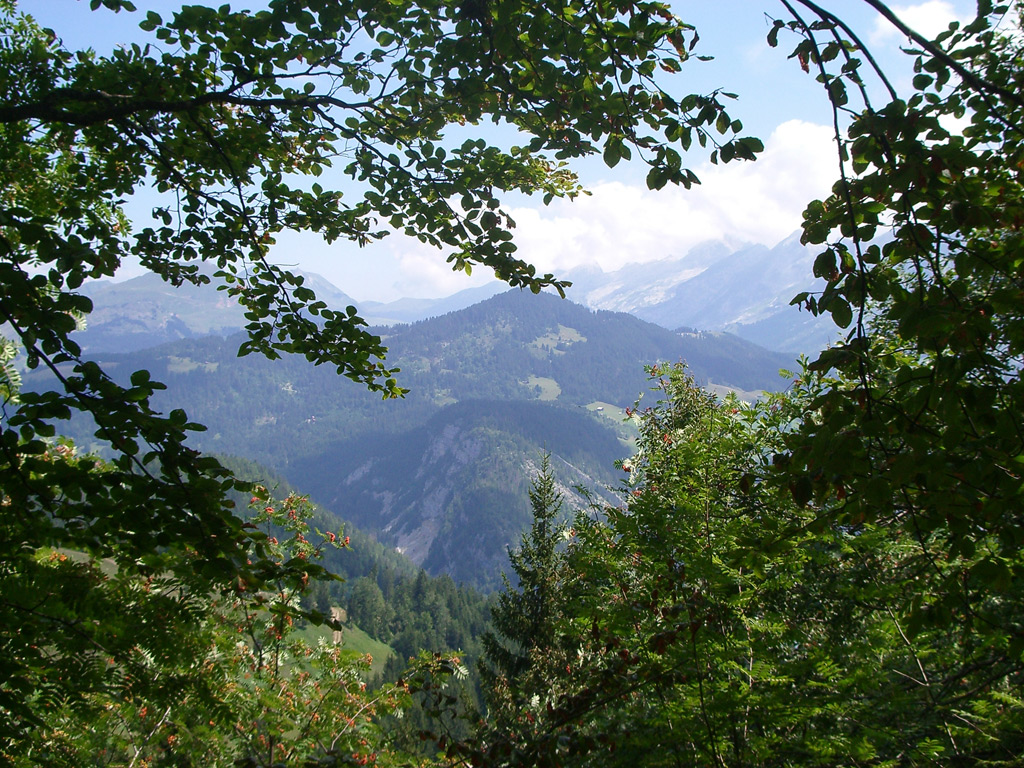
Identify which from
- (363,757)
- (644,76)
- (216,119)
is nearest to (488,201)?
(644,76)

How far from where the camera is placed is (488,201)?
3664mm

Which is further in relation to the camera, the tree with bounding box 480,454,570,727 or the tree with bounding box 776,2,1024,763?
the tree with bounding box 480,454,570,727

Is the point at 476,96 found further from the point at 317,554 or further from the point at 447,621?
the point at 447,621

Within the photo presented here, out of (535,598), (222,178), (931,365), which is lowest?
(535,598)

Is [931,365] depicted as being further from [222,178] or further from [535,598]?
[535,598]

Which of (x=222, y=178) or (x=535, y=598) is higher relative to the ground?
(x=222, y=178)

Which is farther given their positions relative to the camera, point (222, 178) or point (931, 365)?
point (222, 178)

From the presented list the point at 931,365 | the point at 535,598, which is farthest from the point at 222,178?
the point at 535,598

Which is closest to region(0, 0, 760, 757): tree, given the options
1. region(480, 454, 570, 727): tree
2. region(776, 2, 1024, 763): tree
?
region(776, 2, 1024, 763): tree

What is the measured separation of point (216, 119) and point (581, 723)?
5.35 m

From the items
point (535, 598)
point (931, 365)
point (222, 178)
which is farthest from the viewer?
point (535, 598)

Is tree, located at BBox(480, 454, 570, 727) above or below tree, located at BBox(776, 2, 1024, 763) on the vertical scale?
below

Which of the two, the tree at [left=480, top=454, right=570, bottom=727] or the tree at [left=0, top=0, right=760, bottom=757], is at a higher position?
the tree at [left=0, top=0, right=760, bottom=757]

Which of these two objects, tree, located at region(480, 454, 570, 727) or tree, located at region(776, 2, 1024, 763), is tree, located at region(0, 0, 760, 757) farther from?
tree, located at region(480, 454, 570, 727)
